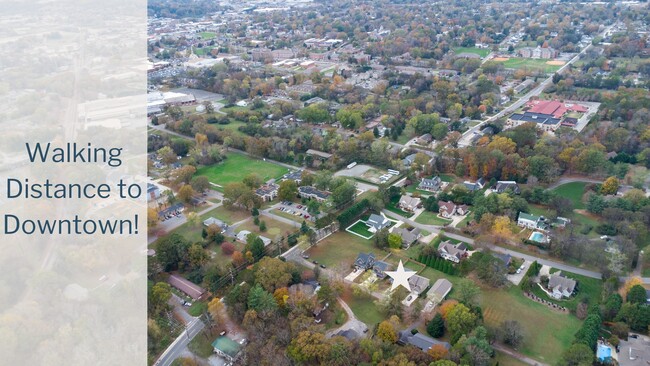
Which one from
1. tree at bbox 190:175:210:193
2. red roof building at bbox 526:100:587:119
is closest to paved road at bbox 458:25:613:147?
red roof building at bbox 526:100:587:119

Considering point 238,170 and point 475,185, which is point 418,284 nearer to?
point 475,185

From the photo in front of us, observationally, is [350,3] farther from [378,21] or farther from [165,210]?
[165,210]

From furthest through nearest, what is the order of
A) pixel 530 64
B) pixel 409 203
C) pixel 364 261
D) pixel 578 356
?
pixel 530 64
pixel 409 203
pixel 364 261
pixel 578 356

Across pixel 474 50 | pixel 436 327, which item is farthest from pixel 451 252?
pixel 474 50

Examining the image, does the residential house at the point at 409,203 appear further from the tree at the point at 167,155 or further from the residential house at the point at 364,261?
the tree at the point at 167,155

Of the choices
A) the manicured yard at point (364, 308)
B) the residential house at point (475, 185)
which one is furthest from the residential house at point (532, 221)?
the manicured yard at point (364, 308)

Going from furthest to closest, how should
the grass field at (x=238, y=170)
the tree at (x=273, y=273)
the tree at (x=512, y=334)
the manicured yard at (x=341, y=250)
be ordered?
the grass field at (x=238, y=170), the manicured yard at (x=341, y=250), the tree at (x=273, y=273), the tree at (x=512, y=334)

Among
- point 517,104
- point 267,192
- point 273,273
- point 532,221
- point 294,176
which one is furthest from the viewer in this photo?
point 517,104
